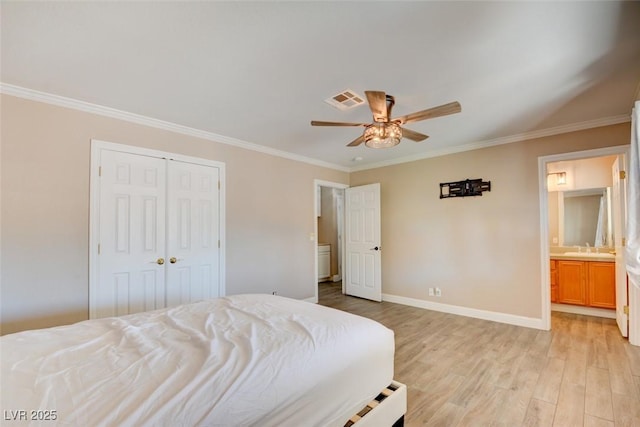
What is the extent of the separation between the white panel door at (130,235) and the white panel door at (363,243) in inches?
128

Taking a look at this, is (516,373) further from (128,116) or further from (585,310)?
(128,116)

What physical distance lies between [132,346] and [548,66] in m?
3.25

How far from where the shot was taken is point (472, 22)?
1.70 m

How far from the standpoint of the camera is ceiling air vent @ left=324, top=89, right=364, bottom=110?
2531mm

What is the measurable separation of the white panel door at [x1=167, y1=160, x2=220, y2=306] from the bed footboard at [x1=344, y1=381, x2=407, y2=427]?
100 inches

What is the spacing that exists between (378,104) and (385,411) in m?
2.03

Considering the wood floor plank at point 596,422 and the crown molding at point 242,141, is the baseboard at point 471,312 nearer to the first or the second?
the wood floor plank at point 596,422

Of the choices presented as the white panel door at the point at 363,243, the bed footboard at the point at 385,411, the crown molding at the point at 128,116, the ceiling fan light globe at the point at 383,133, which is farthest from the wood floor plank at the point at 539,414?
the crown molding at the point at 128,116

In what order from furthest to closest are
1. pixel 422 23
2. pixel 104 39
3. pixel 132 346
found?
1. pixel 104 39
2. pixel 422 23
3. pixel 132 346

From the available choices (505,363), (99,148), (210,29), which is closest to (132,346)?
(210,29)

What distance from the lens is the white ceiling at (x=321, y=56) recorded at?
162 centimetres

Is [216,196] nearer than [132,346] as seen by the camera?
No

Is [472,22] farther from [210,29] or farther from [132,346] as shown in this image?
[132,346]

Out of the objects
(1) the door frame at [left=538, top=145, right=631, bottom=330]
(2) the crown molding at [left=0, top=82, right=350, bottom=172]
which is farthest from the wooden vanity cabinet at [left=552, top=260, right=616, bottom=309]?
(2) the crown molding at [left=0, top=82, right=350, bottom=172]
